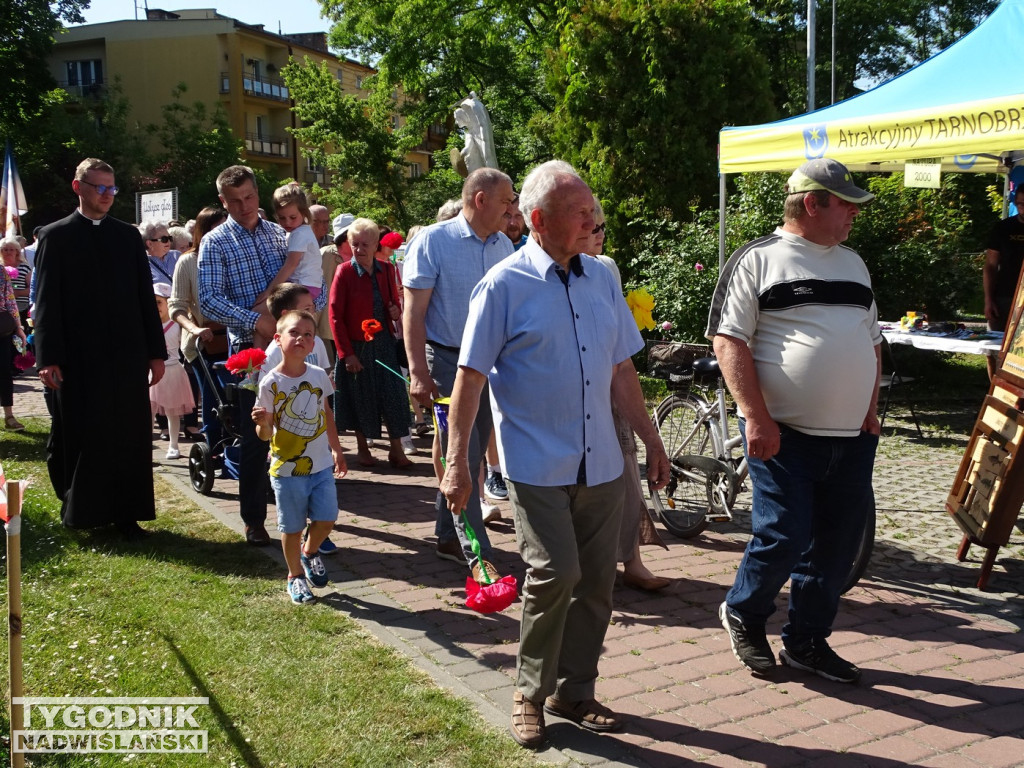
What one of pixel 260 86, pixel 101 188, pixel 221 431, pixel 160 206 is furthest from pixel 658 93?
pixel 260 86

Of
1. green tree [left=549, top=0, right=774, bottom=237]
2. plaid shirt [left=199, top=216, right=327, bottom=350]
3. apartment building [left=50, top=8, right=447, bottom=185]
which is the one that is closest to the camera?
plaid shirt [left=199, top=216, right=327, bottom=350]

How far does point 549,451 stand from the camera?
363 cm

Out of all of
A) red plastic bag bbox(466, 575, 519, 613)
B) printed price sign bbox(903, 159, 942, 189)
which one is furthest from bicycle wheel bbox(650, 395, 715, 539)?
printed price sign bbox(903, 159, 942, 189)

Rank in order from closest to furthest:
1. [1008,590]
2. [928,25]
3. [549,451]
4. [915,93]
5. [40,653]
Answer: [549,451], [40,653], [1008,590], [915,93], [928,25]

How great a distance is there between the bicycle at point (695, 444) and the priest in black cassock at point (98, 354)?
3.29 m

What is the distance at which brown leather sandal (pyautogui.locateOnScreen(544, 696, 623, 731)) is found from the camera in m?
3.83

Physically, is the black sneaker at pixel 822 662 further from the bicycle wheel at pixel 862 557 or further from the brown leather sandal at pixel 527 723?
the brown leather sandal at pixel 527 723

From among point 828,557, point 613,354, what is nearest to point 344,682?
point 613,354

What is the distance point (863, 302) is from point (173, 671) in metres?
3.30

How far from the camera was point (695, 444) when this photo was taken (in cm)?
649

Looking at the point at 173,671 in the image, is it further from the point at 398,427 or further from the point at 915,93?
the point at 915,93

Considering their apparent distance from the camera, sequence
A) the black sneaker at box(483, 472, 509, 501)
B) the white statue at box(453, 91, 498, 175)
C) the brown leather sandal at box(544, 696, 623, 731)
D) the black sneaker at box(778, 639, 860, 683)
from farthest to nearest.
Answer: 1. the white statue at box(453, 91, 498, 175)
2. the black sneaker at box(483, 472, 509, 501)
3. the black sneaker at box(778, 639, 860, 683)
4. the brown leather sandal at box(544, 696, 623, 731)

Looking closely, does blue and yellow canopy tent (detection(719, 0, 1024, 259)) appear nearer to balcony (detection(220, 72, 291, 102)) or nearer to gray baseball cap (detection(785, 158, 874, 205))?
gray baseball cap (detection(785, 158, 874, 205))

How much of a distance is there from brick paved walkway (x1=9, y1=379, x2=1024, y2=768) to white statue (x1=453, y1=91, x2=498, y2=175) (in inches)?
199
